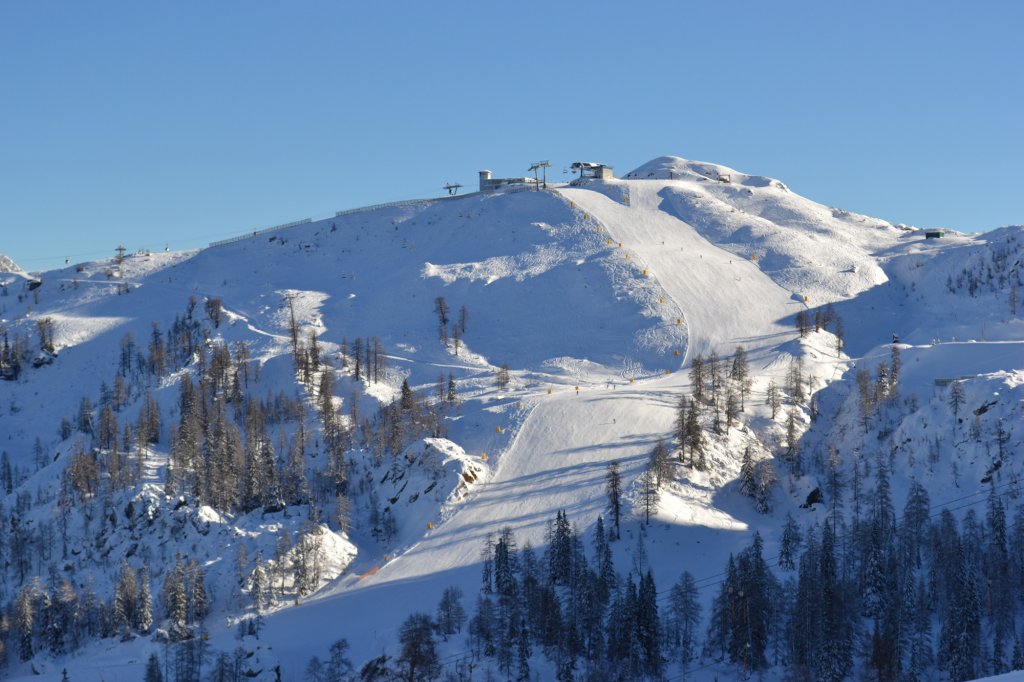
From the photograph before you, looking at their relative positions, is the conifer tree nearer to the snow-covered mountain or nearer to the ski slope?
the snow-covered mountain

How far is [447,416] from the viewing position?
396 feet

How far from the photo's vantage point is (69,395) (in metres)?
152

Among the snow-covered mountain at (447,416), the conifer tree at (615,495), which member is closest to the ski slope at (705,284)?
the snow-covered mountain at (447,416)

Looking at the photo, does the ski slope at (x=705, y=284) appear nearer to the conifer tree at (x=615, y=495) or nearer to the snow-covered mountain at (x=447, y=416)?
the snow-covered mountain at (x=447, y=416)

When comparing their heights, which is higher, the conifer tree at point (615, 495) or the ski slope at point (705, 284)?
the ski slope at point (705, 284)

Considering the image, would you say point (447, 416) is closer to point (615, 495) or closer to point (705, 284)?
point (615, 495)

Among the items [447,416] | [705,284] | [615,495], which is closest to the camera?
[615,495]

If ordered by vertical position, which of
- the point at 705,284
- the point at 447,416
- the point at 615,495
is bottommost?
the point at 615,495

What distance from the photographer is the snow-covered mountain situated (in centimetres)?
9406

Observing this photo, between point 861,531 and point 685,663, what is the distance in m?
19.6

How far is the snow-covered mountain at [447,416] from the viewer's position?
3703 inches

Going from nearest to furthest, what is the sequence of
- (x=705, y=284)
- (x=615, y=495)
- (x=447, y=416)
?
(x=615, y=495), (x=447, y=416), (x=705, y=284)

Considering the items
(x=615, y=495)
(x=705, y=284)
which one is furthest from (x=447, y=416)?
(x=705, y=284)

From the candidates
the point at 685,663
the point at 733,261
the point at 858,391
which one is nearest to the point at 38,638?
the point at 685,663
